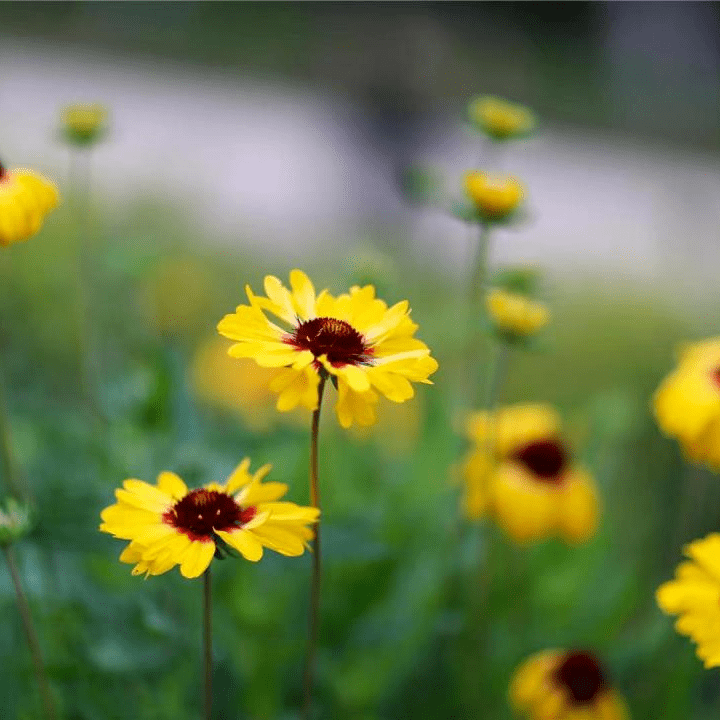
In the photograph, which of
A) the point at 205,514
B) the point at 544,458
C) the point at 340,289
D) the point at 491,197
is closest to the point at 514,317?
the point at 491,197

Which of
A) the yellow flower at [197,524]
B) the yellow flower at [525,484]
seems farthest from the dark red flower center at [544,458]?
the yellow flower at [197,524]

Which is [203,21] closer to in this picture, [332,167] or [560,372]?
[332,167]

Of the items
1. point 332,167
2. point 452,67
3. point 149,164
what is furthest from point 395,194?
point 452,67

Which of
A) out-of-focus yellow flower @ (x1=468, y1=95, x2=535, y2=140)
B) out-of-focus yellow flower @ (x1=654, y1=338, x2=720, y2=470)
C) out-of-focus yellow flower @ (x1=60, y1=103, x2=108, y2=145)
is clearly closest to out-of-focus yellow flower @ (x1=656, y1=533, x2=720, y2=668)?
out-of-focus yellow flower @ (x1=654, y1=338, x2=720, y2=470)

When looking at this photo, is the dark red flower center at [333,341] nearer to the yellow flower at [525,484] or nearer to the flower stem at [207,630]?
the flower stem at [207,630]

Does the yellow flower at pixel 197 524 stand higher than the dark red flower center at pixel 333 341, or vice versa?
the dark red flower center at pixel 333 341

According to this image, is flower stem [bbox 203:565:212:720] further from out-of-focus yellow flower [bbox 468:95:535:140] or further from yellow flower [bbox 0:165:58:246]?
out-of-focus yellow flower [bbox 468:95:535:140]

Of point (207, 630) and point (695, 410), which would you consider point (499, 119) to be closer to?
point (695, 410)
